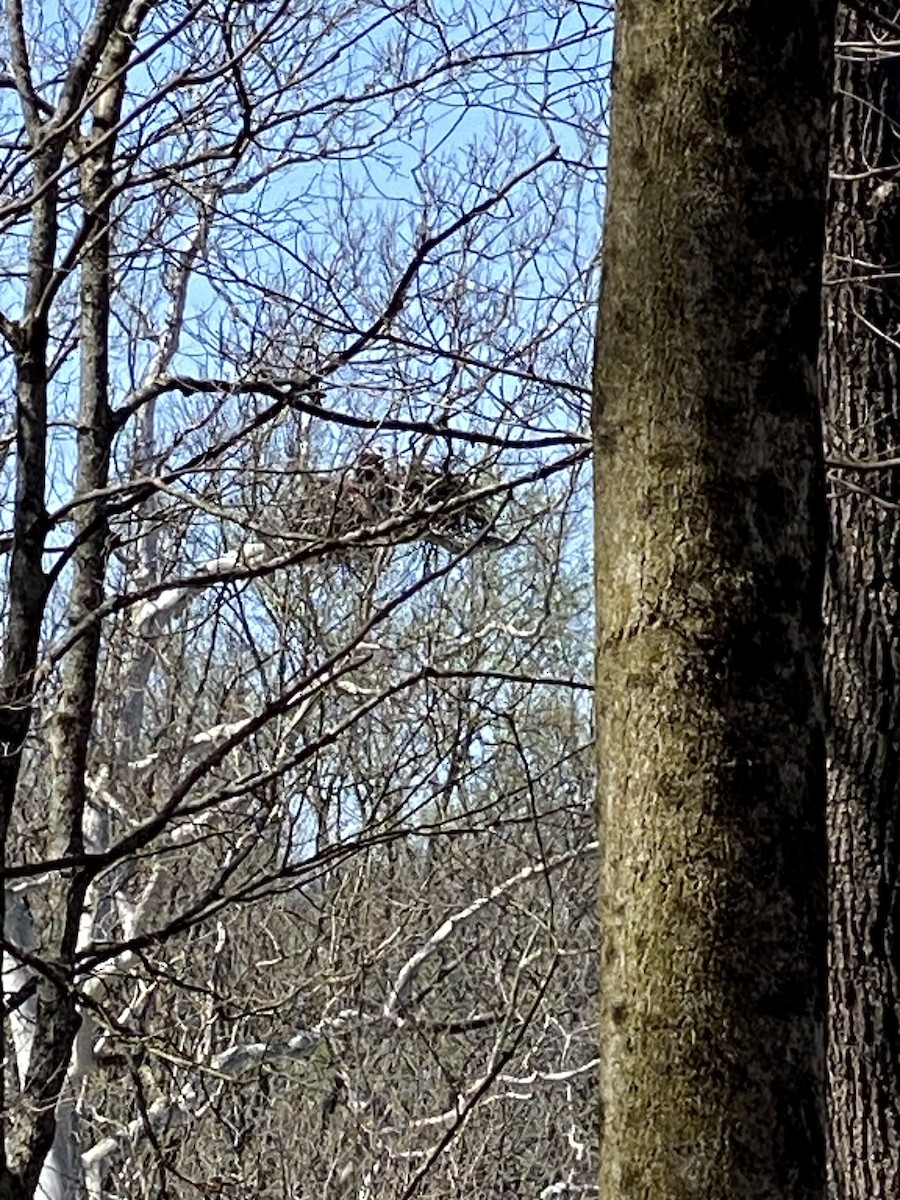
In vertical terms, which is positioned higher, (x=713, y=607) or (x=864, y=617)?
(x=864, y=617)

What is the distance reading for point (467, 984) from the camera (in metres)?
10.3

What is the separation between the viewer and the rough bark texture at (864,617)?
4.31 m

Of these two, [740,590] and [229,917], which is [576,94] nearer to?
[740,590]

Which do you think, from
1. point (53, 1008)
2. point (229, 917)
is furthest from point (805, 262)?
point (229, 917)

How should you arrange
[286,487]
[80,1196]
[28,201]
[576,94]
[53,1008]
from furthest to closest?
[80,1196], [576,94], [286,487], [53,1008], [28,201]

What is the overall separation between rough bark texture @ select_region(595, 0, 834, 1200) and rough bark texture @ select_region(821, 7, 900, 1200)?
92.8 inches

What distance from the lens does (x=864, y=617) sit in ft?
15.0

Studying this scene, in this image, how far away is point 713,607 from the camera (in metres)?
1.68

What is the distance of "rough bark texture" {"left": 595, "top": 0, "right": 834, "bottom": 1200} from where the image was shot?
1.59 meters

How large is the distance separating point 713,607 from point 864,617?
3030 mm

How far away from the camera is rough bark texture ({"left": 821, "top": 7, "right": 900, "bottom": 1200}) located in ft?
14.1

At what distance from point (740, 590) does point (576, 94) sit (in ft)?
11.4

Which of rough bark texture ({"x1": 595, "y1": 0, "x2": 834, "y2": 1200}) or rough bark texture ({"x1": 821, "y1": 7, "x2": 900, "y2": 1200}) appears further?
rough bark texture ({"x1": 821, "y1": 7, "x2": 900, "y2": 1200})

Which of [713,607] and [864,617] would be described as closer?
[713,607]
